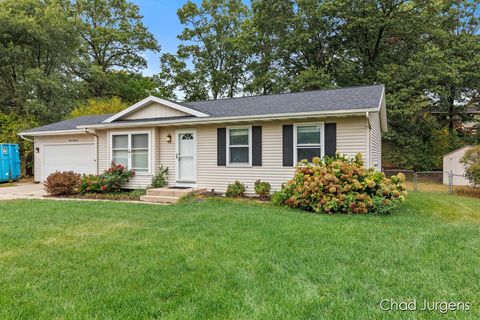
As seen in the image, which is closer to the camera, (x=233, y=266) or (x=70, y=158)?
(x=233, y=266)

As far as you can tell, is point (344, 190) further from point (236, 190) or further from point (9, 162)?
point (9, 162)

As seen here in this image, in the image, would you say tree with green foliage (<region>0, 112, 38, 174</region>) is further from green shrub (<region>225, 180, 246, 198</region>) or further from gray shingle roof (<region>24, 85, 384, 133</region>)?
green shrub (<region>225, 180, 246, 198</region>)

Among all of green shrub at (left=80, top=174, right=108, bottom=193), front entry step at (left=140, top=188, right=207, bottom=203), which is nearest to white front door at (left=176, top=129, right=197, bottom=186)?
front entry step at (left=140, top=188, right=207, bottom=203)

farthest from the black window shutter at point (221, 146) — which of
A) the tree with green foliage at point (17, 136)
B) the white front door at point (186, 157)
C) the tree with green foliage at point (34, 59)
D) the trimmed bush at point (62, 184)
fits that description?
the tree with green foliage at point (34, 59)

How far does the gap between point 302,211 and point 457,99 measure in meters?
20.0

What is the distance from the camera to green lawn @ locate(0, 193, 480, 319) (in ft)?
8.36

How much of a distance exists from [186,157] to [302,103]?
4255mm

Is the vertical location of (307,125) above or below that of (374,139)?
above

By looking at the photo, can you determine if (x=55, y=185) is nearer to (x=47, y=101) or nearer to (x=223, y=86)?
(x=47, y=101)

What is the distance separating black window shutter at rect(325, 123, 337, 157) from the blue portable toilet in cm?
1472

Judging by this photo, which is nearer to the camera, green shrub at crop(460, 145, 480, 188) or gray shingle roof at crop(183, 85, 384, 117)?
gray shingle roof at crop(183, 85, 384, 117)

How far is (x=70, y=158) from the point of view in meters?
13.2

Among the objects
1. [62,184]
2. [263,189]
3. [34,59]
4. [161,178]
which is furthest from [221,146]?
[34,59]

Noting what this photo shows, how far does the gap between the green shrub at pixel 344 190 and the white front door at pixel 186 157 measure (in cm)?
397
